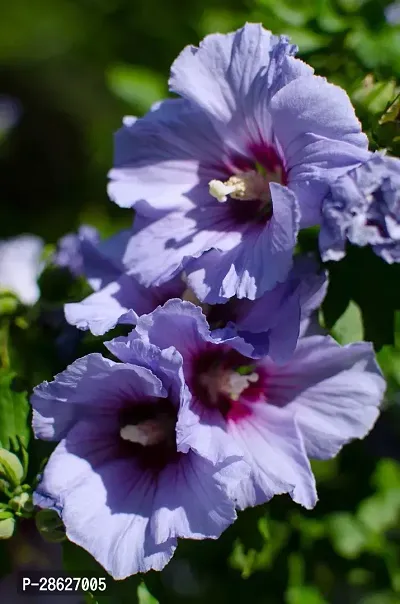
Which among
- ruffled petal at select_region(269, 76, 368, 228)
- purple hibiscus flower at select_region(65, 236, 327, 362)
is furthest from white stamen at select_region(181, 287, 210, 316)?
ruffled petal at select_region(269, 76, 368, 228)

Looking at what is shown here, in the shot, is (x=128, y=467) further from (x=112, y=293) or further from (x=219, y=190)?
(x=219, y=190)

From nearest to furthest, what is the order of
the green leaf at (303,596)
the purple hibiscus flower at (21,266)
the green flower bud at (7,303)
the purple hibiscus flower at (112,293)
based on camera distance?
1. the purple hibiscus flower at (112,293)
2. the green flower bud at (7,303)
3. the green leaf at (303,596)
4. the purple hibiscus flower at (21,266)

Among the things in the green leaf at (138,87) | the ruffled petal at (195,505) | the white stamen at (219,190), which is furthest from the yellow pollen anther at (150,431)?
the green leaf at (138,87)

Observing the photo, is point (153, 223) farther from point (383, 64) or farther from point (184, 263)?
point (383, 64)

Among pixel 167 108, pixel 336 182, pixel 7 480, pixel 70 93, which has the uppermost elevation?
pixel 336 182

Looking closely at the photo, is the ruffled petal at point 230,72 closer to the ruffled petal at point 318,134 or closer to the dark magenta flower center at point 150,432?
the ruffled petal at point 318,134

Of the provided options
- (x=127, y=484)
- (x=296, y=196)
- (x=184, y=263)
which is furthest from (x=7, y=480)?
(x=296, y=196)

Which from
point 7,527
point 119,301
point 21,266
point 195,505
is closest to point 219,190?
point 119,301
